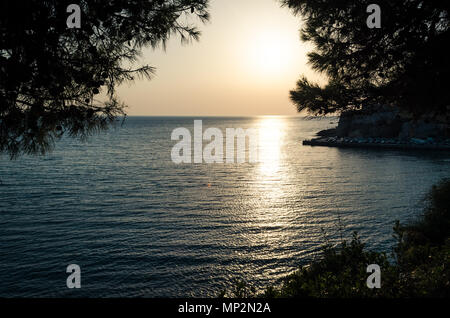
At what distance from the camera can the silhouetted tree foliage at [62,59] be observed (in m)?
4.51

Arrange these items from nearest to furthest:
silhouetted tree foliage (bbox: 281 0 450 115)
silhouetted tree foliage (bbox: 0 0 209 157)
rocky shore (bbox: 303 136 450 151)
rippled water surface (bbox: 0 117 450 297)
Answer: silhouetted tree foliage (bbox: 0 0 209 157)
silhouetted tree foliage (bbox: 281 0 450 115)
rippled water surface (bbox: 0 117 450 297)
rocky shore (bbox: 303 136 450 151)

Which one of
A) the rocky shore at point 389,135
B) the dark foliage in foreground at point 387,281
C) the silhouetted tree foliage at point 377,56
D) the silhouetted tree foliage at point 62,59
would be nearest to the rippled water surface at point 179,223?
the silhouetted tree foliage at point 377,56

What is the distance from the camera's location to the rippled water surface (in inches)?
482

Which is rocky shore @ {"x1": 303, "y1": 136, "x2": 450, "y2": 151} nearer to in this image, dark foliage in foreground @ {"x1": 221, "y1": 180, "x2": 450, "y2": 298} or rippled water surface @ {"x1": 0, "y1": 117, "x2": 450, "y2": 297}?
rippled water surface @ {"x1": 0, "y1": 117, "x2": 450, "y2": 297}

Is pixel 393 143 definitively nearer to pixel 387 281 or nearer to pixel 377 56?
pixel 377 56

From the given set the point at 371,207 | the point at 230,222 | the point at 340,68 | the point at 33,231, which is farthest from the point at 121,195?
the point at 340,68

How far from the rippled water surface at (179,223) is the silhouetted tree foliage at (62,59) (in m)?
5.24

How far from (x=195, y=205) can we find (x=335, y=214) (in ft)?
29.8

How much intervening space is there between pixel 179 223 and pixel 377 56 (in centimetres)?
1346

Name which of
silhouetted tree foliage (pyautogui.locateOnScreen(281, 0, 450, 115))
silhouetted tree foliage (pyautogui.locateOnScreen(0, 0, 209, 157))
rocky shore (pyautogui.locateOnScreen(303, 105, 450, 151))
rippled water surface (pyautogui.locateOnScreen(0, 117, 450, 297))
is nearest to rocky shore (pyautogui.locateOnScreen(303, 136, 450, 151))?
rocky shore (pyautogui.locateOnScreen(303, 105, 450, 151))

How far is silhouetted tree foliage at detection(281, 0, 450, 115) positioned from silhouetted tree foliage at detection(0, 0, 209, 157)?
3556 mm

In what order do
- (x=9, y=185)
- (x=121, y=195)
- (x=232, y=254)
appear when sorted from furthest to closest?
(x=9, y=185) < (x=121, y=195) < (x=232, y=254)

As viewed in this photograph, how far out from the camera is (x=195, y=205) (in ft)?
74.0
